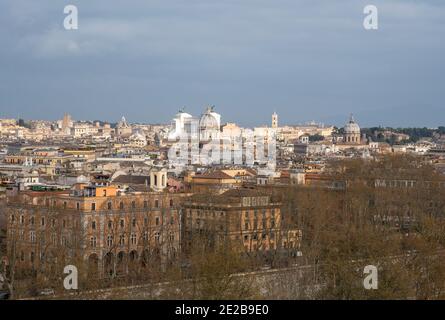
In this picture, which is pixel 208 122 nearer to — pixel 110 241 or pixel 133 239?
pixel 133 239

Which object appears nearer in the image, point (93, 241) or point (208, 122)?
point (93, 241)

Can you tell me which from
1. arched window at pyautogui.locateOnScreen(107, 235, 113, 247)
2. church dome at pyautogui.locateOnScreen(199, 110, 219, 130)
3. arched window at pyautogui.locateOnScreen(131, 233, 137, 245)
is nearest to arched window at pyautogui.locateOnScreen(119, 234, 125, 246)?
arched window at pyautogui.locateOnScreen(107, 235, 113, 247)

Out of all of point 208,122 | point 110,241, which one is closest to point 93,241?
point 110,241

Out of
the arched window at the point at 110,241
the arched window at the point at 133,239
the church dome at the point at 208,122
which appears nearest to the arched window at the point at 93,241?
the arched window at the point at 110,241

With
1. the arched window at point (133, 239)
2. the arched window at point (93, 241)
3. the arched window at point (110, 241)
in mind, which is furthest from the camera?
the arched window at point (133, 239)

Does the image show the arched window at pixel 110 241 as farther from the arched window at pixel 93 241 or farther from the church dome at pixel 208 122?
the church dome at pixel 208 122

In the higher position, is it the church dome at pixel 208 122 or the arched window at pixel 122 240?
the church dome at pixel 208 122

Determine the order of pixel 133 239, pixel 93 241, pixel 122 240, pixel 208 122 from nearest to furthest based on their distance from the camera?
pixel 93 241 < pixel 122 240 < pixel 133 239 < pixel 208 122

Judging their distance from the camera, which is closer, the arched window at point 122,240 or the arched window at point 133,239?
the arched window at point 122,240

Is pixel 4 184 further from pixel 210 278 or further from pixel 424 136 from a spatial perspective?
pixel 424 136

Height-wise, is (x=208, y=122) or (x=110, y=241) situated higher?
(x=208, y=122)

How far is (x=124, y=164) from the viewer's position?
6500 cm

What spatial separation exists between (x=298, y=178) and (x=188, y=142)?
47.7 meters

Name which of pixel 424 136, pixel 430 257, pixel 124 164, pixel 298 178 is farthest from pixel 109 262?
pixel 424 136
